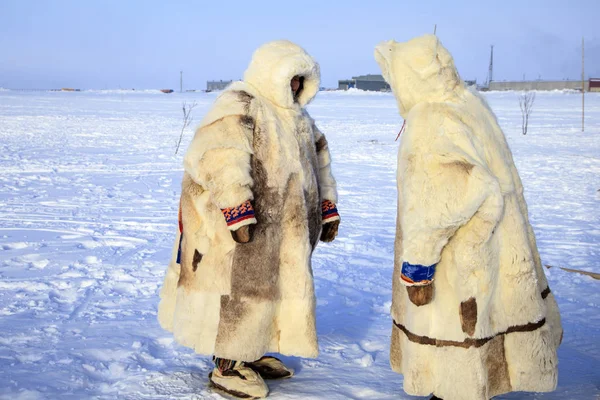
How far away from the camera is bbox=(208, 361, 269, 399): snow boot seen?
2857 mm

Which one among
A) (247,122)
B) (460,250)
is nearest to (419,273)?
(460,250)

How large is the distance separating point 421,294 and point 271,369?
42.0 inches

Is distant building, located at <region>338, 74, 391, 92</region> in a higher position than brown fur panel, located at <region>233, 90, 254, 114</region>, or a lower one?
higher

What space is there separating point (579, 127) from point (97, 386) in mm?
18882

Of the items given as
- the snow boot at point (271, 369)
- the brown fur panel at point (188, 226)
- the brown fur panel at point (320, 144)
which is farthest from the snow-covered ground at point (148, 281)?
the brown fur panel at point (320, 144)

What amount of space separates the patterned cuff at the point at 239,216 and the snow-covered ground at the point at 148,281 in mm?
799

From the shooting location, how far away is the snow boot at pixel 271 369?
10.2 feet

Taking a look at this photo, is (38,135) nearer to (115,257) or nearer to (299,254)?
(115,257)

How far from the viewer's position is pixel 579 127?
63.1 ft

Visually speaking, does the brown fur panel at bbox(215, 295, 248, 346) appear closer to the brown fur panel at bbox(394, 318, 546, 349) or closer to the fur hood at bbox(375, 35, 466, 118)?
the brown fur panel at bbox(394, 318, 546, 349)

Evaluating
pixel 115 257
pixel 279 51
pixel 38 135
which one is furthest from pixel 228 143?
pixel 38 135

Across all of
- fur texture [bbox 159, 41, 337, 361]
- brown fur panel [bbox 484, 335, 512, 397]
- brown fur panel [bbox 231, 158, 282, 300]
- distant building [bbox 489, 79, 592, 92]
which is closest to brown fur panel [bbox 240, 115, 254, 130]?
fur texture [bbox 159, 41, 337, 361]

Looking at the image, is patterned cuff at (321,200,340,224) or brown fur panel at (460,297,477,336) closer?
brown fur panel at (460,297,477,336)

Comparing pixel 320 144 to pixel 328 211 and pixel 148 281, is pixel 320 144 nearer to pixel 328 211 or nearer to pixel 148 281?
pixel 328 211
